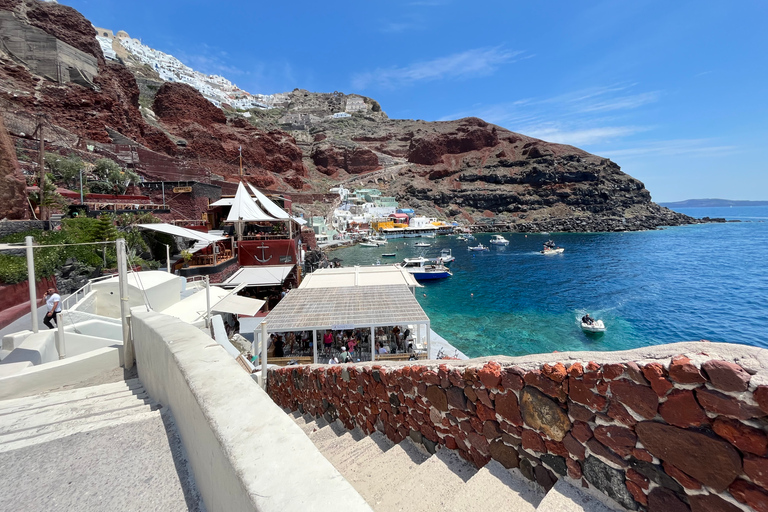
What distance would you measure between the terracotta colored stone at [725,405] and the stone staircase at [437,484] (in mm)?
868

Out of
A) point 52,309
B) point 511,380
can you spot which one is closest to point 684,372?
point 511,380

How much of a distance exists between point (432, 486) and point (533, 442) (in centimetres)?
89

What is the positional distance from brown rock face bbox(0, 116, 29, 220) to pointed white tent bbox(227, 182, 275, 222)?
760cm

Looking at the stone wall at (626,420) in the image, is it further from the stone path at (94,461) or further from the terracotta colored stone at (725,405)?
the stone path at (94,461)

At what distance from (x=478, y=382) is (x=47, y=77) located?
1858 inches

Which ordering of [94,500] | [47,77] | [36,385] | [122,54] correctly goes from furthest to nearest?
[122,54] → [47,77] → [36,385] → [94,500]

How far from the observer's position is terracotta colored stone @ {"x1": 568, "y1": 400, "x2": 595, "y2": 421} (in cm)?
195

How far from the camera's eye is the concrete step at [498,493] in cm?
212

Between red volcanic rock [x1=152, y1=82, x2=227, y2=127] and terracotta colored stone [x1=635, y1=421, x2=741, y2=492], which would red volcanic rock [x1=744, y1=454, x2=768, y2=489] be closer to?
terracotta colored stone [x1=635, y1=421, x2=741, y2=492]

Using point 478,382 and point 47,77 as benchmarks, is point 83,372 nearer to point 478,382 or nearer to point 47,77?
point 478,382

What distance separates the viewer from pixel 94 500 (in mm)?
1810

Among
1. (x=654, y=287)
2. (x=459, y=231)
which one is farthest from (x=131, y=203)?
(x=459, y=231)

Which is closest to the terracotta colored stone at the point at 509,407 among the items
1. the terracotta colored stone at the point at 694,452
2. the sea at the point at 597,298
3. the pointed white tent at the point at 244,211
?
the terracotta colored stone at the point at 694,452

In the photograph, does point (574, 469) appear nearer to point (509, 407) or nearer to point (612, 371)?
point (509, 407)
